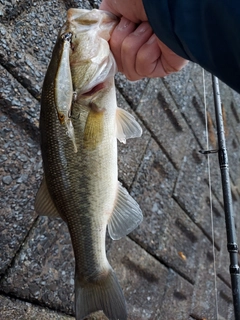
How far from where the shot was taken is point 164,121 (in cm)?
259

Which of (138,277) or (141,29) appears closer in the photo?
(141,29)

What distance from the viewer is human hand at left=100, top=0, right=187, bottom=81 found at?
130 centimetres

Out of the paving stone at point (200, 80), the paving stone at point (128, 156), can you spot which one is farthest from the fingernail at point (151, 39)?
the paving stone at point (200, 80)

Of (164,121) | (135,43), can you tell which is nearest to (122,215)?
(135,43)

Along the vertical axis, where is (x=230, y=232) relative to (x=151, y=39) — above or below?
below

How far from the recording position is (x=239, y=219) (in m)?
3.42

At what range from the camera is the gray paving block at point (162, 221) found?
2279 millimetres

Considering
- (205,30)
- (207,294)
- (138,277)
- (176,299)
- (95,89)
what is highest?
(205,30)

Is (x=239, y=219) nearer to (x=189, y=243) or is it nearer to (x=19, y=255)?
(x=189, y=243)

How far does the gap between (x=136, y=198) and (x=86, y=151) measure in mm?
1005

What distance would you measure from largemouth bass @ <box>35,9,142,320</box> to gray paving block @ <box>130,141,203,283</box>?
835mm

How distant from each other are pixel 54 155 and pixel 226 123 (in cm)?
262

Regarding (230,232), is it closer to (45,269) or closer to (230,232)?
(230,232)

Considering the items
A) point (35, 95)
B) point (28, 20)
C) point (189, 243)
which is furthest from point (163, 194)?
point (28, 20)
